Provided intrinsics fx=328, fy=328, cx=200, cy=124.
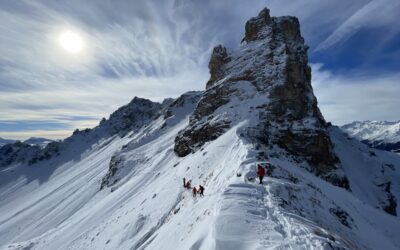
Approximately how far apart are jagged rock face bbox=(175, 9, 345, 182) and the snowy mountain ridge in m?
0.19

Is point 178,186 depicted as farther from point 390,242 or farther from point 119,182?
point 119,182

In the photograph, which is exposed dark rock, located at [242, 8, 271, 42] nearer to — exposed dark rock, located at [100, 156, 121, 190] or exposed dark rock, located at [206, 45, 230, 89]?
exposed dark rock, located at [206, 45, 230, 89]

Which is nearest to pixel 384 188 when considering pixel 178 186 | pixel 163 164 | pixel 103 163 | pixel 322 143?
pixel 322 143

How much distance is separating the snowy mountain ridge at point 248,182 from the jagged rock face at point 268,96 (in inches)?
7.4

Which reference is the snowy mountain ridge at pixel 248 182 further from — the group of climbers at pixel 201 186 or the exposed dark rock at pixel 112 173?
the group of climbers at pixel 201 186

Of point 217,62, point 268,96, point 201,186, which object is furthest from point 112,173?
point 201,186

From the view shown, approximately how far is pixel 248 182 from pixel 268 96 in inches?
1113

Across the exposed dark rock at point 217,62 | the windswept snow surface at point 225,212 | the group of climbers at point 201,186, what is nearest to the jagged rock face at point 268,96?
the exposed dark rock at point 217,62

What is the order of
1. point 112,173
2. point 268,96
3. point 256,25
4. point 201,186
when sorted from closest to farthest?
point 201,186, point 268,96, point 256,25, point 112,173

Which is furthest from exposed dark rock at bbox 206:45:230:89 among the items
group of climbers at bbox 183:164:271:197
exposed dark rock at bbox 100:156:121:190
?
exposed dark rock at bbox 100:156:121:190

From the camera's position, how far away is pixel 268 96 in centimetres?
4781

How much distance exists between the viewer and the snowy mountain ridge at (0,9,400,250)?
618 inches

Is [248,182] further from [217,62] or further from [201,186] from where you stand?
[217,62]

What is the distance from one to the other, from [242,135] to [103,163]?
100m
